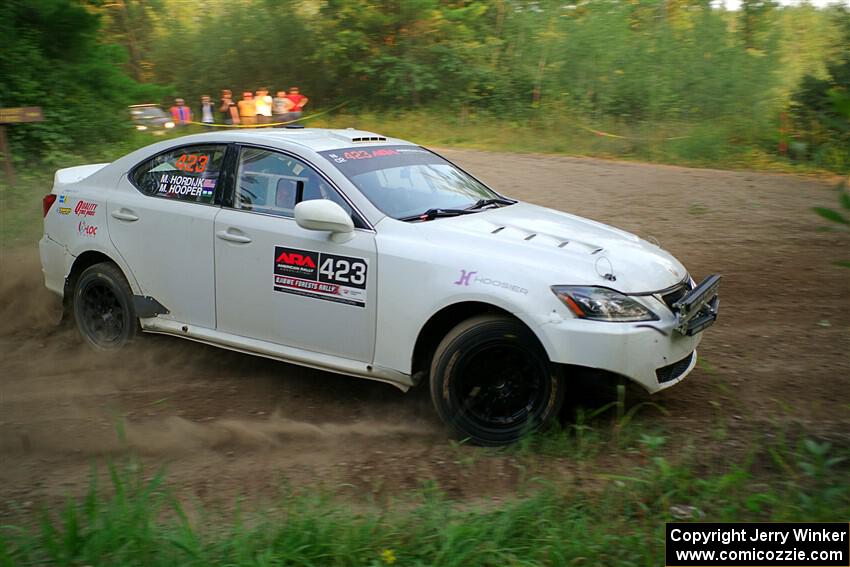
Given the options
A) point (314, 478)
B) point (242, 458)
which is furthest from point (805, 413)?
point (242, 458)

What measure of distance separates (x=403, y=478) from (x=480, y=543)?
36.6 inches

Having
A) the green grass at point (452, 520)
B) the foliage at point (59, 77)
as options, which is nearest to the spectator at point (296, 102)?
the foliage at point (59, 77)

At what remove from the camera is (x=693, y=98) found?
17828 millimetres

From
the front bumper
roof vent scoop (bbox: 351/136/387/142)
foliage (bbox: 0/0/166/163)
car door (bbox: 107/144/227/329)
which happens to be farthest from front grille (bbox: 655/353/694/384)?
foliage (bbox: 0/0/166/163)

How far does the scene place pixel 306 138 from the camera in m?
5.68

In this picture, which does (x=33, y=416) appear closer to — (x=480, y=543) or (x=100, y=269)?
(x=100, y=269)

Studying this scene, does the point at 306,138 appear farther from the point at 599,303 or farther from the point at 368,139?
the point at 599,303

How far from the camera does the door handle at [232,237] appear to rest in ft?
17.5

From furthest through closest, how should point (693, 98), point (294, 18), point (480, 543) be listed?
point (294, 18), point (693, 98), point (480, 543)

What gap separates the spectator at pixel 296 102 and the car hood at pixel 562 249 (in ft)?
61.3

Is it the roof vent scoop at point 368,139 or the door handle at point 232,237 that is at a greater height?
the roof vent scoop at point 368,139

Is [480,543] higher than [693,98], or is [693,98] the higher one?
[693,98]

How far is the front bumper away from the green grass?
449mm

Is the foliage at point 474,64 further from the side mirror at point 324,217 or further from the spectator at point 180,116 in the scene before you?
the side mirror at point 324,217
